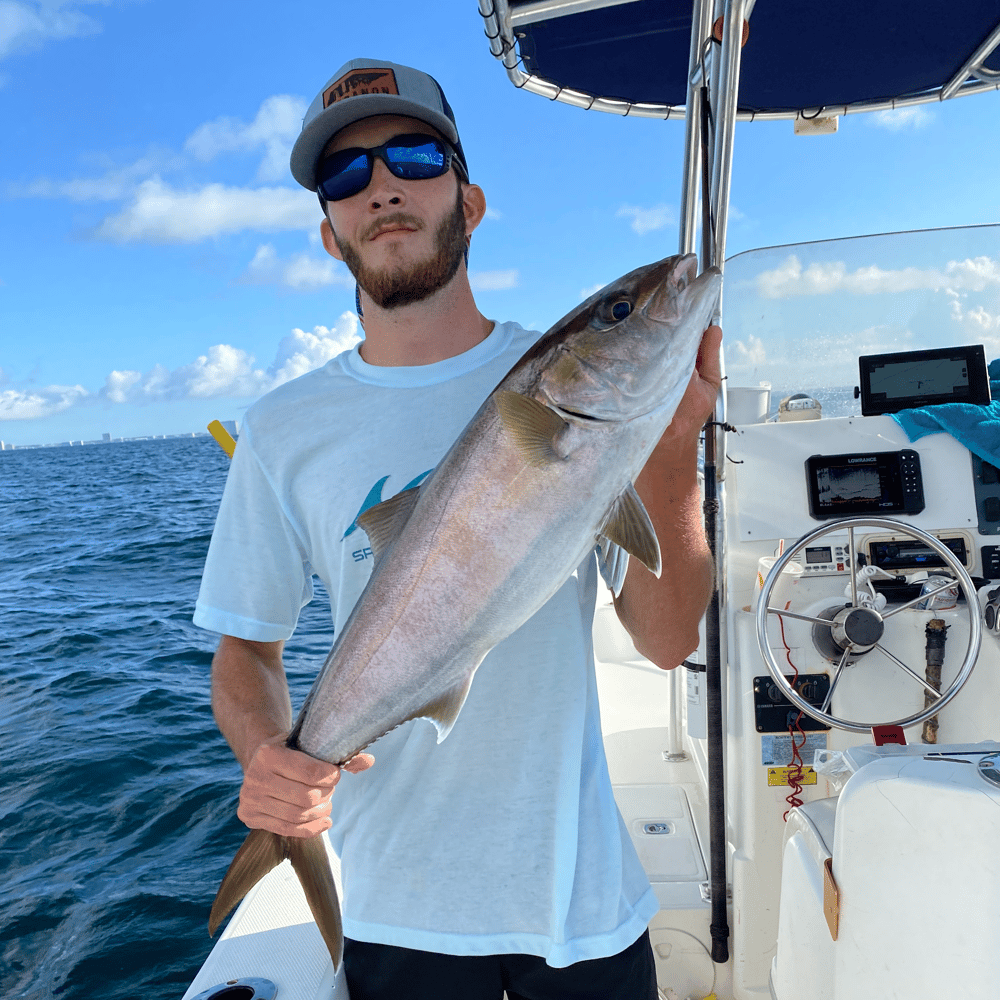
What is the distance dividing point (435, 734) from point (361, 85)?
5.29 feet

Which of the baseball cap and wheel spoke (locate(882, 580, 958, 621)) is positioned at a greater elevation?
the baseball cap

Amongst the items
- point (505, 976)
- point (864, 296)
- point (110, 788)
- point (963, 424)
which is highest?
point (864, 296)

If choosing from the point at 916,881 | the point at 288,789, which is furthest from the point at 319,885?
the point at 916,881

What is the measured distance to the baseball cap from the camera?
1865mm

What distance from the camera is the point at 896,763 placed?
1.59 meters

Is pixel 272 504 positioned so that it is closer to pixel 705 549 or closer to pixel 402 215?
pixel 402 215

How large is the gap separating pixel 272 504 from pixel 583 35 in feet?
8.29

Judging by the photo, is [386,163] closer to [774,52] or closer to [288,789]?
[288,789]

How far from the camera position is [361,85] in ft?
6.21

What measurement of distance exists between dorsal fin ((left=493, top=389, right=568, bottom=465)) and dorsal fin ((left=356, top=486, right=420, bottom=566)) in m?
0.25

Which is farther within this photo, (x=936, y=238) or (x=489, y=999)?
(x=936, y=238)

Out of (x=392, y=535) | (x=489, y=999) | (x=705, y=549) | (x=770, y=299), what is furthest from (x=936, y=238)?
(x=489, y=999)

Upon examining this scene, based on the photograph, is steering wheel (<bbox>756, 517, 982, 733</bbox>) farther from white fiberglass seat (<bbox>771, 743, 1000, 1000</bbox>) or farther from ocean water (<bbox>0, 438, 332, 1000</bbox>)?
ocean water (<bbox>0, 438, 332, 1000</bbox>)

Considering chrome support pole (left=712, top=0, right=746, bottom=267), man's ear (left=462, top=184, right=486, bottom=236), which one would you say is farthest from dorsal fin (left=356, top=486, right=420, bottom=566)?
chrome support pole (left=712, top=0, right=746, bottom=267)
